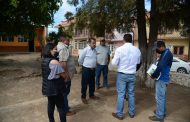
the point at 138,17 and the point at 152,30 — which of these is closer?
the point at 152,30

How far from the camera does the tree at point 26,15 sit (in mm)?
13859

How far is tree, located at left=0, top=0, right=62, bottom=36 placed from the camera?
13.9 meters

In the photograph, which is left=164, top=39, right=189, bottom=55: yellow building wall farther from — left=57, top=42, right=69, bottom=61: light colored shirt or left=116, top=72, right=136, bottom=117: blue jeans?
left=57, top=42, right=69, bottom=61: light colored shirt

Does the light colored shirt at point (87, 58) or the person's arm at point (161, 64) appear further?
the light colored shirt at point (87, 58)

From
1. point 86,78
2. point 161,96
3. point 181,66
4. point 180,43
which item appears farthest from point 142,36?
point 180,43

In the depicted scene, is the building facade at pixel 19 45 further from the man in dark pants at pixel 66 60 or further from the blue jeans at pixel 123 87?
the blue jeans at pixel 123 87

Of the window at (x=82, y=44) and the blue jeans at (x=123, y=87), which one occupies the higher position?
the window at (x=82, y=44)

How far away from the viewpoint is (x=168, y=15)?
11281mm

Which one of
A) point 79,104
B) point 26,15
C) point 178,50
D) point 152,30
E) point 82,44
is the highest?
point 26,15

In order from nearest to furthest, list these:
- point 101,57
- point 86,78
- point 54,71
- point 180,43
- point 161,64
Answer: point 54,71 < point 161,64 < point 86,78 < point 101,57 < point 180,43

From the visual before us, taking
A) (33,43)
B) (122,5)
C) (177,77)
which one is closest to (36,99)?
(122,5)

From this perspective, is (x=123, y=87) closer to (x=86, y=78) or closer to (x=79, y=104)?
(x=86, y=78)

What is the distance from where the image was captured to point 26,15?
15148mm

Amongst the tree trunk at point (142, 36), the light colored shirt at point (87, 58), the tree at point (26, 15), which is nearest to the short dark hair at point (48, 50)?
the light colored shirt at point (87, 58)
